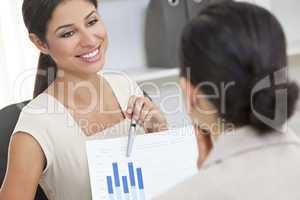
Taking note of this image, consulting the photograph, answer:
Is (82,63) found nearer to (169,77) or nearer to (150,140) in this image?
(150,140)

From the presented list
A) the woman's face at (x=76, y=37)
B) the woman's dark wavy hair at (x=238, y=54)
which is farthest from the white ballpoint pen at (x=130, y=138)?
the woman's dark wavy hair at (x=238, y=54)

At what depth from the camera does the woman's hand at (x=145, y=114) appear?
109cm

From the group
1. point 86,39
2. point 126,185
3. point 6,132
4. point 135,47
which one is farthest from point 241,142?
point 135,47

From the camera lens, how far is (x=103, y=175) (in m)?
0.96

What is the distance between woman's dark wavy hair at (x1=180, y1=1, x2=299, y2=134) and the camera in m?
0.59

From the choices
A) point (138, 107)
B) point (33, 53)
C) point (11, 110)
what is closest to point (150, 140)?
point (138, 107)

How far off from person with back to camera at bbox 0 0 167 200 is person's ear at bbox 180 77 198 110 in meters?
0.44

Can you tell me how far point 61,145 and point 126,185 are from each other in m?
0.20

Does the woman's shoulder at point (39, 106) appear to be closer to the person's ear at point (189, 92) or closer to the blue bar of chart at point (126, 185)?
the blue bar of chart at point (126, 185)

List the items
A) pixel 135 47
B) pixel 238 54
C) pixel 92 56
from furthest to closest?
1. pixel 135 47
2. pixel 92 56
3. pixel 238 54

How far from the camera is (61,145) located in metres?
1.08

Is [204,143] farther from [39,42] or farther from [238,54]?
[39,42]

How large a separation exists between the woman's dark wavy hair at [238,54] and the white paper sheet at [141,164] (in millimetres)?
403

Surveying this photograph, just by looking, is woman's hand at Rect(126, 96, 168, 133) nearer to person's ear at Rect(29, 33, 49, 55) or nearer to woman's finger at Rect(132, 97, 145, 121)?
woman's finger at Rect(132, 97, 145, 121)
